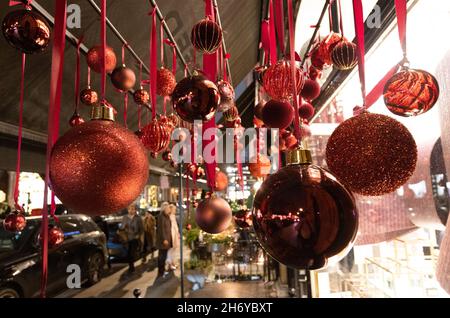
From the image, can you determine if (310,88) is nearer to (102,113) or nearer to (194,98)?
(194,98)

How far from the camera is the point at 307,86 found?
1.23 m

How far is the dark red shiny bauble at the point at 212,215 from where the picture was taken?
1115mm

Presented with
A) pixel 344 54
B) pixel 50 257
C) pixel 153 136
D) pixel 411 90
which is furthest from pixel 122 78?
pixel 50 257

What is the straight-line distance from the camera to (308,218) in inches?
18.9

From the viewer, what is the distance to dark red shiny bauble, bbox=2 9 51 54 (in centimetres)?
81

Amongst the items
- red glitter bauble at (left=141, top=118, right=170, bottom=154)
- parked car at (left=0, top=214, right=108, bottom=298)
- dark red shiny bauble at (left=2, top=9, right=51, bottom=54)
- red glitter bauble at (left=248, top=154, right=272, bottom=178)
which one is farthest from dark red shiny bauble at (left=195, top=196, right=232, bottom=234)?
parked car at (left=0, top=214, right=108, bottom=298)

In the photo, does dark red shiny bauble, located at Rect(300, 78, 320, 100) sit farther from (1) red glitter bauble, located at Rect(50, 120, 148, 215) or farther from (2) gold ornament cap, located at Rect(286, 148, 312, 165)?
(1) red glitter bauble, located at Rect(50, 120, 148, 215)

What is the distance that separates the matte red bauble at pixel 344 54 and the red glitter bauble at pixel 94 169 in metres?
0.81

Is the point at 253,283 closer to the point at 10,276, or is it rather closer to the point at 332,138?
the point at 10,276

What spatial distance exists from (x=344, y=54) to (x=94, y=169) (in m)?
0.90

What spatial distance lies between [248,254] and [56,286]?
10.5 feet

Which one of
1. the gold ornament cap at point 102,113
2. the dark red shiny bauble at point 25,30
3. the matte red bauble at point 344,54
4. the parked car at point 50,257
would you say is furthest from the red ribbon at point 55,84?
the parked car at point 50,257
